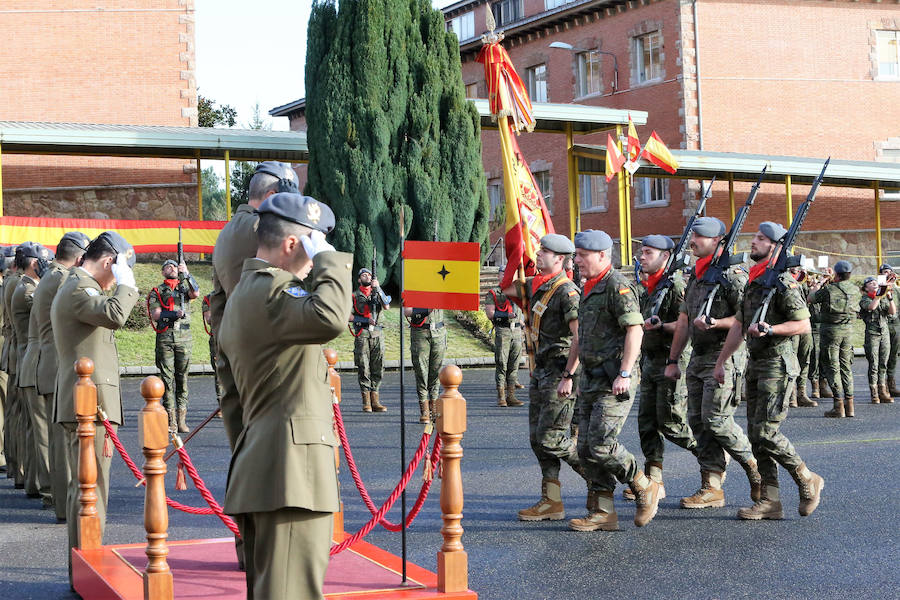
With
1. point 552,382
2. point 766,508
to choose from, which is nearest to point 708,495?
point 766,508

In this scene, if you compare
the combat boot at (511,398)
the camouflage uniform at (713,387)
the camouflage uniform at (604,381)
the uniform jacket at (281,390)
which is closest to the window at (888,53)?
the combat boot at (511,398)

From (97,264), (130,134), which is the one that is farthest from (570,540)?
(130,134)

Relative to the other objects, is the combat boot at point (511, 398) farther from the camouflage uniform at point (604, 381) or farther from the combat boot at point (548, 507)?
the camouflage uniform at point (604, 381)

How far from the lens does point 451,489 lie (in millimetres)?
5852

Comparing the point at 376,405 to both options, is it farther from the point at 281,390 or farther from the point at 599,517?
the point at 281,390

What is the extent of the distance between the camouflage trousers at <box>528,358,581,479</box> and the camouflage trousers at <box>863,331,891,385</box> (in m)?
9.63

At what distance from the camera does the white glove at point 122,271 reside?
700 cm

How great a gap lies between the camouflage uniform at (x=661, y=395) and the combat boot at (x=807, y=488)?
0.96 metres

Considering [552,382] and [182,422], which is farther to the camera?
[182,422]

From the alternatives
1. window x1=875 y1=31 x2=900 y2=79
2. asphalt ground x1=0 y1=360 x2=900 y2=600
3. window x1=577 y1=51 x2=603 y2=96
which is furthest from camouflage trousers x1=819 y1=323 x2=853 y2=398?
window x1=875 y1=31 x2=900 y2=79

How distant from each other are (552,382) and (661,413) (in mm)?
1173

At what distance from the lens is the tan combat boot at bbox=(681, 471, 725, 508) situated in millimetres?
8695

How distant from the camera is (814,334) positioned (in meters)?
17.6

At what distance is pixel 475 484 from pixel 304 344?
5851 mm
